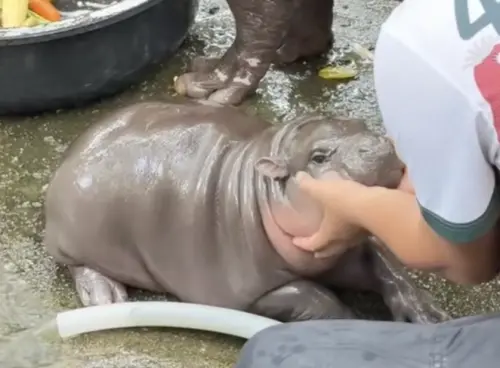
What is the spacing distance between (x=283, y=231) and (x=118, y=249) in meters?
0.28

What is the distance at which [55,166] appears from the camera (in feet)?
5.92

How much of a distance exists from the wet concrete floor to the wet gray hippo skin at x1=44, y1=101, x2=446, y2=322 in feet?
0.25

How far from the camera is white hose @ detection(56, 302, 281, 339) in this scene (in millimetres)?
1387

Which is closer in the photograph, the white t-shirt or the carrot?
the white t-shirt

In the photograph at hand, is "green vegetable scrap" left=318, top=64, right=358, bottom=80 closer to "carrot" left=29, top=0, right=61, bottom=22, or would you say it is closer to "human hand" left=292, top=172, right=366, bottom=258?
"carrot" left=29, top=0, right=61, bottom=22

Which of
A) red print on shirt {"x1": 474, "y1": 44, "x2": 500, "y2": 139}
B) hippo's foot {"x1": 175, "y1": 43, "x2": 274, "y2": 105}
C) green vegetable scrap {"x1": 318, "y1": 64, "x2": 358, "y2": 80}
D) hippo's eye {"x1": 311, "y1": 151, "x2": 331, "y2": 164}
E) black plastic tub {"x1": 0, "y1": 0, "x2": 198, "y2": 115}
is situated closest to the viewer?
red print on shirt {"x1": 474, "y1": 44, "x2": 500, "y2": 139}

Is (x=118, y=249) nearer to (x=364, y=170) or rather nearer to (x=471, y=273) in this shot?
(x=364, y=170)

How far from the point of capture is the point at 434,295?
149cm

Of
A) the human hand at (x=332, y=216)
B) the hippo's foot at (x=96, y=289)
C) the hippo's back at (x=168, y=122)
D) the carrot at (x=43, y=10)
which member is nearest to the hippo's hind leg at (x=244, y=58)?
the carrot at (x=43, y=10)

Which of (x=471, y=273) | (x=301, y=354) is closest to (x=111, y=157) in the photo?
(x=301, y=354)

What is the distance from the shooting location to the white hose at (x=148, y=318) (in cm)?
139

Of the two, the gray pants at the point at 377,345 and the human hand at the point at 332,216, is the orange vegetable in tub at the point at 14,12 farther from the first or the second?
the gray pants at the point at 377,345

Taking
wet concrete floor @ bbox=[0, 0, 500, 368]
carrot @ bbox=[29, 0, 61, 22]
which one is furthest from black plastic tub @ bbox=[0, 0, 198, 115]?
carrot @ bbox=[29, 0, 61, 22]

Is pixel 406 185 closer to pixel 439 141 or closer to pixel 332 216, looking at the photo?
pixel 332 216
